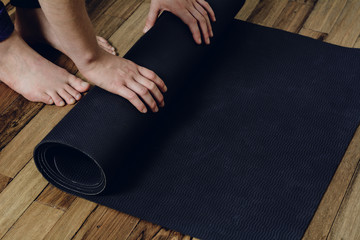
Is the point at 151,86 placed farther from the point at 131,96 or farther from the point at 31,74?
the point at 31,74

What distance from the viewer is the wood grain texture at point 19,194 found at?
49.3 inches

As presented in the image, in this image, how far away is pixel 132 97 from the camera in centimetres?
128

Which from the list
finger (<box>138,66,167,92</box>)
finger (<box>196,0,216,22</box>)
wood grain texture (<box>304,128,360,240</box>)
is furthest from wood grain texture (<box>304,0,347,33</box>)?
finger (<box>138,66,167,92</box>)

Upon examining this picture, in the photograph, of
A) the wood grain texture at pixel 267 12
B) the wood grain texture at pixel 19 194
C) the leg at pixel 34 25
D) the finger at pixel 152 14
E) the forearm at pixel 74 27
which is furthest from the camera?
the wood grain texture at pixel 267 12

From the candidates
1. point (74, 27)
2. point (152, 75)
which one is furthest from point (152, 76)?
point (74, 27)

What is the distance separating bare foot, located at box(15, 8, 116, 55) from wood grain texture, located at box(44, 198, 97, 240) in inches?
26.9

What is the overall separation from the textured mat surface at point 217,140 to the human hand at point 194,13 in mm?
32

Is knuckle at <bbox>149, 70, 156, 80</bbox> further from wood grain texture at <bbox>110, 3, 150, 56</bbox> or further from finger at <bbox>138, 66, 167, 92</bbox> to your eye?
wood grain texture at <bbox>110, 3, 150, 56</bbox>

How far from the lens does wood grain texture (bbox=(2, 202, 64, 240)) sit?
1.21 metres

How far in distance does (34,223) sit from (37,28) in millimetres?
852

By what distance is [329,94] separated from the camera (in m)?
1.50

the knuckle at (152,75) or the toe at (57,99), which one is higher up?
the knuckle at (152,75)

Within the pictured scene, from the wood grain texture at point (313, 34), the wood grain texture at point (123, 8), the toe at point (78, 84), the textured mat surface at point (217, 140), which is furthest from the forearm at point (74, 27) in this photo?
the wood grain texture at point (313, 34)

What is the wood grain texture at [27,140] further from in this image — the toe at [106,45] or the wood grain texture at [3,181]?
the toe at [106,45]
